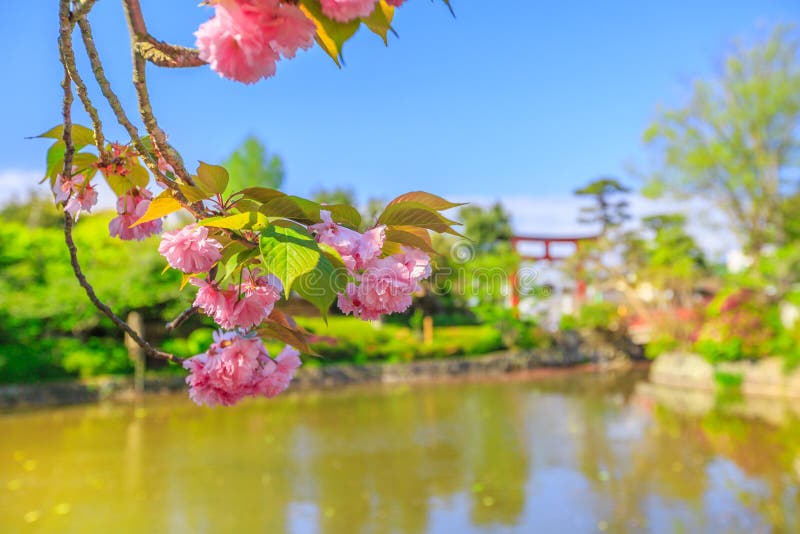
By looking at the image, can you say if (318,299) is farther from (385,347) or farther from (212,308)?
(385,347)

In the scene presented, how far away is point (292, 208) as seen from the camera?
56 cm

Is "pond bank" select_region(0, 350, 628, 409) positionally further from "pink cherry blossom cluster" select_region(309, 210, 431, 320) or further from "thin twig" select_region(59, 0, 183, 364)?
→ "pink cherry blossom cluster" select_region(309, 210, 431, 320)

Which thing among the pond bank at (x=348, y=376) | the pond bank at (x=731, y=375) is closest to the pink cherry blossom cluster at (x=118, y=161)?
the pond bank at (x=731, y=375)

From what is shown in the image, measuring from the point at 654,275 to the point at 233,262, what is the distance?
11844 millimetres

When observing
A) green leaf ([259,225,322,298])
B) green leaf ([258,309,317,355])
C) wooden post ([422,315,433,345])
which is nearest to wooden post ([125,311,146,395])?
wooden post ([422,315,433,345])

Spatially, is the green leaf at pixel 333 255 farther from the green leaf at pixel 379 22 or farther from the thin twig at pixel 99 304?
the thin twig at pixel 99 304

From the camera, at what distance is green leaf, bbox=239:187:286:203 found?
0.57 metres

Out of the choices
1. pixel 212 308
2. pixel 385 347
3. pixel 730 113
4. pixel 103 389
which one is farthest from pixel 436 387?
pixel 730 113

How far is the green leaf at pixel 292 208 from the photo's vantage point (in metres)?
0.55

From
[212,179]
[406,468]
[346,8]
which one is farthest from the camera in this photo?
[406,468]

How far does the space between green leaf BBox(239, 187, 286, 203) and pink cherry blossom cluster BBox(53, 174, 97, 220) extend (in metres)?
0.27

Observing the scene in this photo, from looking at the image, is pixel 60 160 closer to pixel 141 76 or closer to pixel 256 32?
pixel 141 76

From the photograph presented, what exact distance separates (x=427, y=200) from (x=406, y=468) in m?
4.30

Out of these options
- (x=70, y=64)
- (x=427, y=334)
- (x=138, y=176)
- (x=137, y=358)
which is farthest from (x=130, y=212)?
(x=427, y=334)
